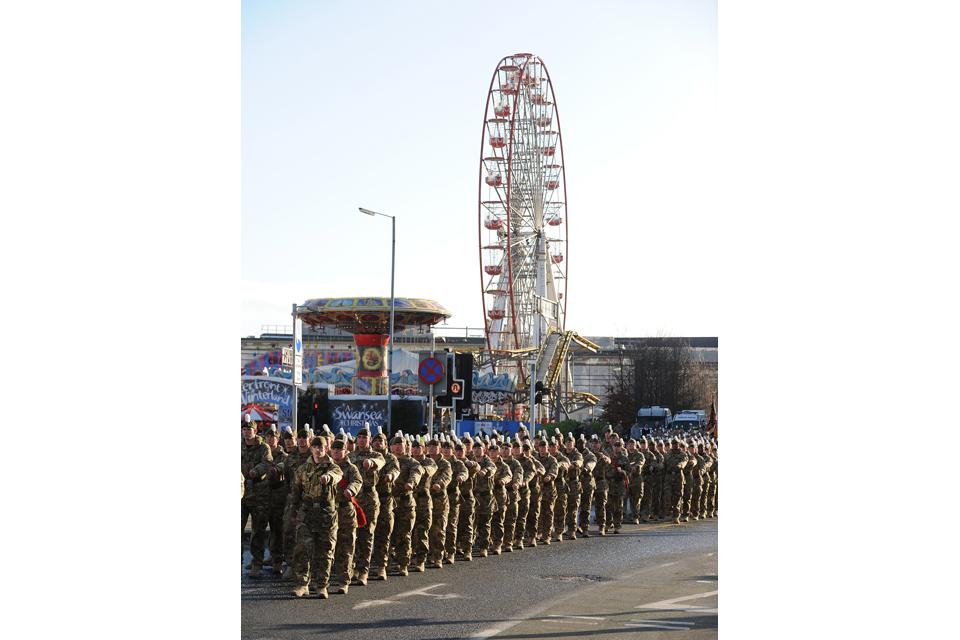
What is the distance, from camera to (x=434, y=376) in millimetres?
16719

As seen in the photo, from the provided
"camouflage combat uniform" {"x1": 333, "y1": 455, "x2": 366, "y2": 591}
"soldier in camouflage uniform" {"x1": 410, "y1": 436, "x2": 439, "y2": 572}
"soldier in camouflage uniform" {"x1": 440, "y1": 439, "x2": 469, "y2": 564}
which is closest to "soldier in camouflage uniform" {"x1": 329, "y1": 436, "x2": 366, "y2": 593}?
"camouflage combat uniform" {"x1": 333, "y1": 455, "x2": 366, "y2": 591}

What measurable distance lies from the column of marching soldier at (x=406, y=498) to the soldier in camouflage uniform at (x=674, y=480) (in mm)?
1604

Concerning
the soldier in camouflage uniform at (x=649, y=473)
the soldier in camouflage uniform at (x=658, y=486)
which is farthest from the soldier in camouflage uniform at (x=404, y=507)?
the soldier in camouflage uniform at (x=658, y=486)

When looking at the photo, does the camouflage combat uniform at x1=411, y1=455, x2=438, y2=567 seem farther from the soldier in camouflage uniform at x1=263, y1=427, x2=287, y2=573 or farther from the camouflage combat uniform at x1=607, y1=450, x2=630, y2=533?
the camouflage combat uniform at x1=607, y1=450, x2=630, y2=533

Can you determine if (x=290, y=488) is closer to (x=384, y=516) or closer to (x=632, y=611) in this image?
(x=384, y=516)

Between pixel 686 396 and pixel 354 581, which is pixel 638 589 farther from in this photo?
pixel 686 396

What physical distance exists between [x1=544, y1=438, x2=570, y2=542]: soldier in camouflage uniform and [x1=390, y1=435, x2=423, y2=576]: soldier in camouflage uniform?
4436mm

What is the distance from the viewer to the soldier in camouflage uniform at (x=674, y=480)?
1825cm

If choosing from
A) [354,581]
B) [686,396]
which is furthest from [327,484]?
[686,396]

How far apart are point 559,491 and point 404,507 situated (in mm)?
5137
